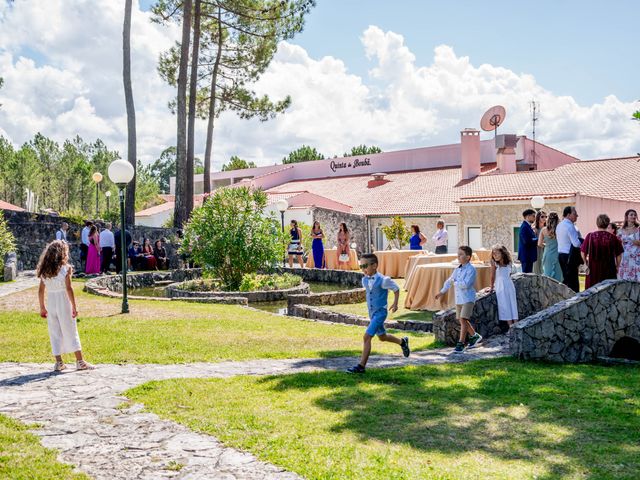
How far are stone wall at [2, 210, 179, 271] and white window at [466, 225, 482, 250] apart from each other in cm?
1156

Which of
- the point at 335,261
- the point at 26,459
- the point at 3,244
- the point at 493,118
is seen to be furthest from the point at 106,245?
the point at 493,118

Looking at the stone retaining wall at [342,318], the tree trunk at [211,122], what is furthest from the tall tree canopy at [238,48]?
the stone retaining wall at [342,318]

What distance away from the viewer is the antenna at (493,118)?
128ft

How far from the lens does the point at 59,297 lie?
8.25 meters

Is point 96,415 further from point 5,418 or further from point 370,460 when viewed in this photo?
point 370,460

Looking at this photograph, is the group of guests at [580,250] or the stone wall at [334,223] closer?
the group of guests at [580,250]

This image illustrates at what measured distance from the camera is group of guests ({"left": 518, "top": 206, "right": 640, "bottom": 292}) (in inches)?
448

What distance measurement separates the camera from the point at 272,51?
37062mm

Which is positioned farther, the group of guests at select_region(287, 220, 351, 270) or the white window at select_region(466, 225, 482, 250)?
the white window at select_region(466, 225, 482, 250)

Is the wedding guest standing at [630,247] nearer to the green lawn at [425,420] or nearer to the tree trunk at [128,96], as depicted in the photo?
the green lawn at [425,420]

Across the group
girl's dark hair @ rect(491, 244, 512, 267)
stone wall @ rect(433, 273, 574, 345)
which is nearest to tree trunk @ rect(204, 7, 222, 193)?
stone wall @ rect(433, 273, 574, 345)

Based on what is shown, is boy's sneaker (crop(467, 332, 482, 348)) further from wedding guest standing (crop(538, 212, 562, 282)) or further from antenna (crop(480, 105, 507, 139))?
antenna (crop(480, 105, 507, 139))

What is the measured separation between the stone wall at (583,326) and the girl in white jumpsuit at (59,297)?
211 inches

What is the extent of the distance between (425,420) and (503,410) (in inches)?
32.9
